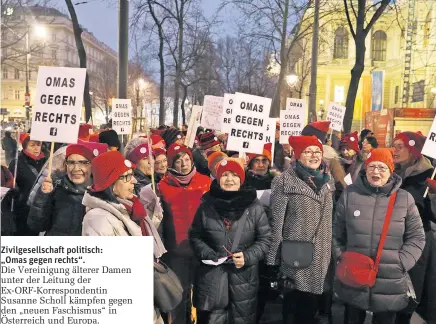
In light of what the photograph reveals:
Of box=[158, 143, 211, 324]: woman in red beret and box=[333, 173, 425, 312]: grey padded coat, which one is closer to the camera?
box=[333, 173, 425, 312]: grey padded coat

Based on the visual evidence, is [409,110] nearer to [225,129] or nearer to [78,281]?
[225,129]

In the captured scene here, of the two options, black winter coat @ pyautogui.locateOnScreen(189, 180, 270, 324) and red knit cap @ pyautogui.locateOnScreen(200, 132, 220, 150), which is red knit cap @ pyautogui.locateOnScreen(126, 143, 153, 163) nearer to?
black winter coat @ pyautogui.locateOnScreen(189, 180, 270, 324)

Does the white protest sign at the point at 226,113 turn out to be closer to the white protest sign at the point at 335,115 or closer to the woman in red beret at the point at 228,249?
the white protest sign at the point at 335,115

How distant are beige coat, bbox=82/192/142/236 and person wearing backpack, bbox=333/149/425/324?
180cm

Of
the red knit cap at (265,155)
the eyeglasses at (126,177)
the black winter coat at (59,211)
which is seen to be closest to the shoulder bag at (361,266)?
the eyeglasses at (126,177)

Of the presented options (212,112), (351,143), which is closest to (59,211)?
(351,143)

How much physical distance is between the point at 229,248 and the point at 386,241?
1.25 m

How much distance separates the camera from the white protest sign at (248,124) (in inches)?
228

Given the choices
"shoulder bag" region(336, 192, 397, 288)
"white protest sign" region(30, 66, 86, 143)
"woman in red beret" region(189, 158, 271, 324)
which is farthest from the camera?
"white protest sign" region(30, 66, 86, 143)

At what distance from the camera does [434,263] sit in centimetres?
447

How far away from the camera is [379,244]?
153 inches

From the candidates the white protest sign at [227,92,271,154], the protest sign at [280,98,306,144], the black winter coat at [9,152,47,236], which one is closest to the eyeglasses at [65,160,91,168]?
the black winter coat at [9,152,47,236]

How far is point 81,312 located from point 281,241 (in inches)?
93.8

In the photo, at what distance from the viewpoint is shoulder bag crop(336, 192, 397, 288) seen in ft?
12.5
